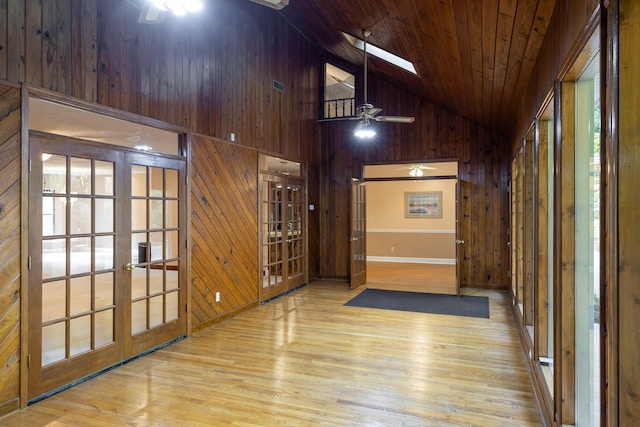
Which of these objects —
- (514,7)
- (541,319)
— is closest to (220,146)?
(514,7)

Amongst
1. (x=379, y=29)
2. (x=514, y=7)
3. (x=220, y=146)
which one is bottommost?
(x=220, y=146)

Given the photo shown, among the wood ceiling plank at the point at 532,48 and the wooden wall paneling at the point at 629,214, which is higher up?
the wood ceiling plank at the point at 532,48

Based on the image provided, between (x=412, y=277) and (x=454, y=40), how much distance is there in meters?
5.52

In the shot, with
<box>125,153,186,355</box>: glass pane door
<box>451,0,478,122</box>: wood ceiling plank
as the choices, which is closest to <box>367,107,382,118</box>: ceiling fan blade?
<box>451,0,478,122</box>: wood ceiling plank

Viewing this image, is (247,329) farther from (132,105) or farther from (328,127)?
(328,127)

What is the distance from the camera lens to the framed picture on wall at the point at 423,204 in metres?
10.3

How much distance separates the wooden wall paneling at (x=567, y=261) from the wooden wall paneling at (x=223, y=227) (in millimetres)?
3679

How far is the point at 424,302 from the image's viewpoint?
5.91 meters

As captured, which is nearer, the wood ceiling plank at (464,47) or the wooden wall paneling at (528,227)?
the wood ceiling plank at (464,47)

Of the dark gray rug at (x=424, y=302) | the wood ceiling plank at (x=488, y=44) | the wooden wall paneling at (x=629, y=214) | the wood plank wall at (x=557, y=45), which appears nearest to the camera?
the wooden wall paneling at (x=629, y=214)

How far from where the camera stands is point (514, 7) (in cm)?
254

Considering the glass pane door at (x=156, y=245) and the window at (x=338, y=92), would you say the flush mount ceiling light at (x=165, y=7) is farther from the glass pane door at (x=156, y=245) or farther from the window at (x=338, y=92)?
the window at (x=338, y=92)

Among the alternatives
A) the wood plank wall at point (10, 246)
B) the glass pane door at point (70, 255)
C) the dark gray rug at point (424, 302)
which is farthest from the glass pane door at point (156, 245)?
the dark gray rug at point (424, 302)

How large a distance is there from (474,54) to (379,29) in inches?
47.8
